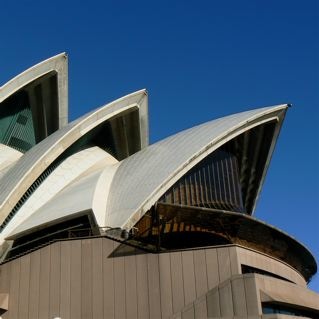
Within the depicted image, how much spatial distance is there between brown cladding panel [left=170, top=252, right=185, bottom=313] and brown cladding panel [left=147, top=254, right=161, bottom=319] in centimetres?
46

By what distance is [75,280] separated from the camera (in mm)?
16047

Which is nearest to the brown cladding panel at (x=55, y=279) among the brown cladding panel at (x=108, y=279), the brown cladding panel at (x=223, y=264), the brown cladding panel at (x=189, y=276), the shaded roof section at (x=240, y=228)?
the brown cladding panel at (x=108, y=279)

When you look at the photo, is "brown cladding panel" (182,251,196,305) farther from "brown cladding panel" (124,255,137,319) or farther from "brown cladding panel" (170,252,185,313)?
"brown cladding panel" (124,255,137,319)

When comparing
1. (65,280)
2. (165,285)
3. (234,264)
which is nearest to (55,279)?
(65,280)

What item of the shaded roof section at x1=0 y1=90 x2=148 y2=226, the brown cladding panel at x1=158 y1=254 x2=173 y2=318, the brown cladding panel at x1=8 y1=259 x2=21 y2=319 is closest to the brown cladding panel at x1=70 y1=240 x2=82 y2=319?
the brown cladding panel at x1=8 y1=259 x2=21 y2=319

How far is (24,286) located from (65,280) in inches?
61.5

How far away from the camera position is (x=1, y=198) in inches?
872

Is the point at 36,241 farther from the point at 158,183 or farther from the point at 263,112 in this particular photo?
the point at 263,112

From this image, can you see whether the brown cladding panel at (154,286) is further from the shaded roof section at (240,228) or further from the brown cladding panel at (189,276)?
the shaded roof section at (240,228)

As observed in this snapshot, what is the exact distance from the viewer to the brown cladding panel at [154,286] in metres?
14.9

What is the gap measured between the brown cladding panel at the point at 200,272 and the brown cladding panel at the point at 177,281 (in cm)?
44

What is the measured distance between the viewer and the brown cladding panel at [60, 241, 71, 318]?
1574 cm

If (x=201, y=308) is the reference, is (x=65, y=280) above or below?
above

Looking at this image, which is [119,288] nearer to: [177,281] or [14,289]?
[177,281]
